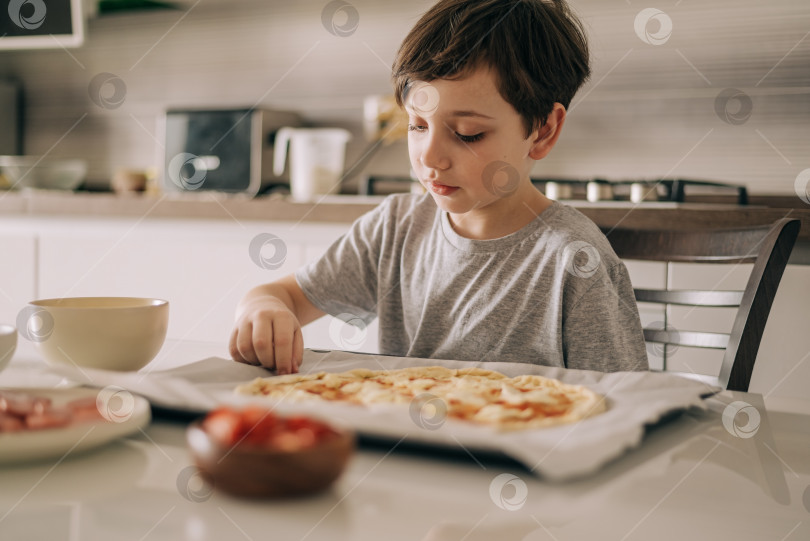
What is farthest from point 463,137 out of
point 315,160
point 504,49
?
point 315,160

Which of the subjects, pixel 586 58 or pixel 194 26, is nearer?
pixel 586 58

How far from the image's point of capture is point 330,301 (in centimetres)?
119

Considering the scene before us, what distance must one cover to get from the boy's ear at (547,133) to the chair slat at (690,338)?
0.32 m

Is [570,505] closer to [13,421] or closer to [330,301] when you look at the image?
[13,421]

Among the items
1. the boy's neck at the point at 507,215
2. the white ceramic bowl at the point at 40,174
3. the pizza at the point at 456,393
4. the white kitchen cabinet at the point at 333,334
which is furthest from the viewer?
the white ceramic bowl at the point at 40,174

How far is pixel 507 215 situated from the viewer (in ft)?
3.82

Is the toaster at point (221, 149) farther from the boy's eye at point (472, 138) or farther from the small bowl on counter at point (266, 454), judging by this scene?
the small bowl on counter at point (266, 454)

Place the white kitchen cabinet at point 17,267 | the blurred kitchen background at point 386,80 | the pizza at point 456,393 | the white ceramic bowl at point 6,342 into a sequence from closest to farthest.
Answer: the pizza at point 456,393, the white ceramic bowl at point 6,342, the blurred kitchen background at point 386,80, the white kitchen cabinet at point 17,267

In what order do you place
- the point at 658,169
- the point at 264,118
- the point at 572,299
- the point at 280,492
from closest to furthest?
the point at 280,492
the point at 572,299
the point at 658,169
the point at 264,118

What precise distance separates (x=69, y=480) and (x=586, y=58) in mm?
971

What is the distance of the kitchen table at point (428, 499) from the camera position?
0.36m

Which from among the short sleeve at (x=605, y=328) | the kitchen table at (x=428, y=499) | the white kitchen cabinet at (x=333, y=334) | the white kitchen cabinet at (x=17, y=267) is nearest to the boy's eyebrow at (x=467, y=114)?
the short sleeve at (x=605, y=328)

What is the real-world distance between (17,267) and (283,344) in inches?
76.1

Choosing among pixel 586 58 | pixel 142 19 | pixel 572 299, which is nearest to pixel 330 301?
pixel 572 299
